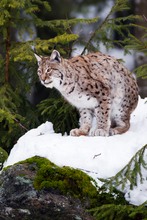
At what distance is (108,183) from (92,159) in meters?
0.70

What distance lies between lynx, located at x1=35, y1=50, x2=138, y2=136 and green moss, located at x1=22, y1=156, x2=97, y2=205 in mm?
1109

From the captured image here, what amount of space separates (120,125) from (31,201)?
1806 mm

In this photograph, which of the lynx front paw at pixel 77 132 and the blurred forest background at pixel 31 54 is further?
the blurred forest background at pixel 31 54

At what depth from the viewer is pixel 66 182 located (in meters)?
5.52

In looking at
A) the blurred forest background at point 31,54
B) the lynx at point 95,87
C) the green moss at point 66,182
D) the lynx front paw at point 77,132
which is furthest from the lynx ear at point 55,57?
the green moss at point 66,182

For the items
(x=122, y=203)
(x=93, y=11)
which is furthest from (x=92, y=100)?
(x=93, y=11)

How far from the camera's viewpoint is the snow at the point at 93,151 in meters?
5.56

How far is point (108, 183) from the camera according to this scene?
5.09m

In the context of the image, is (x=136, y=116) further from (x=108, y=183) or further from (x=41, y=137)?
(x=108, y=183)

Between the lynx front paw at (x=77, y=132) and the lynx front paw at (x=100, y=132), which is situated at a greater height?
the lynx front paw at (x=100, y=132)

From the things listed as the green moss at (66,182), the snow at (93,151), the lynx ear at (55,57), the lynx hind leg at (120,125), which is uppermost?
the lynx ear at (55,57)

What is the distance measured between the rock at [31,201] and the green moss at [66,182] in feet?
0.11

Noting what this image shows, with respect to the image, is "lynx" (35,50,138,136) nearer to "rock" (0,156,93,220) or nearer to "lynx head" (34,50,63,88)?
"lynx head" (34,50,63,88)

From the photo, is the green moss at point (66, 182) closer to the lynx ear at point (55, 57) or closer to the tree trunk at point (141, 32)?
the lynx ear at point (55, 57)
